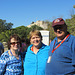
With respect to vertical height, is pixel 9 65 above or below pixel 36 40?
below

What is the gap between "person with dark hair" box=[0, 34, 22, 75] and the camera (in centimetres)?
256

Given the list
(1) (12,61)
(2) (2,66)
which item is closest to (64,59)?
(1) (12,61)

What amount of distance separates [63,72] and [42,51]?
0.79 m

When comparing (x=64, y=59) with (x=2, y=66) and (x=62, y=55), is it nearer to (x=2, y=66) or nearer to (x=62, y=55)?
(x=62, y=55)

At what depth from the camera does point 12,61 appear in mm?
2590

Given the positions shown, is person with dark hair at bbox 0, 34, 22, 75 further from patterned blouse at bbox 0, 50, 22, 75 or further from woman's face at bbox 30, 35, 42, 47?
woman's face at bbox 30, 35, 42, 47

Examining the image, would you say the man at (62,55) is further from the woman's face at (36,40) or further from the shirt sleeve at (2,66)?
the shirt sleeve at (2,66)

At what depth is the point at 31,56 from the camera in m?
→ 2.66

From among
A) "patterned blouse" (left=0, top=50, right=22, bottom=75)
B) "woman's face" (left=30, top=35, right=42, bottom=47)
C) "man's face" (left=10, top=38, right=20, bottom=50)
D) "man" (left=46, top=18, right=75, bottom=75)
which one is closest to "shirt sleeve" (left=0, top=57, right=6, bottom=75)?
"patterned blouse" (left=0, top=50, right=22, bottom=75)

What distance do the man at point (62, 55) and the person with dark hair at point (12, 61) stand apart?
2.45 ft

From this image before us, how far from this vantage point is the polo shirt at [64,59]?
6.48ft

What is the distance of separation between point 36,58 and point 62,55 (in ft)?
2.48

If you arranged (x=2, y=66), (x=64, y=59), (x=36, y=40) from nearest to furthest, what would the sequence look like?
(x=64, y=59) < (x=2, y=66) < (x=36, y=40)

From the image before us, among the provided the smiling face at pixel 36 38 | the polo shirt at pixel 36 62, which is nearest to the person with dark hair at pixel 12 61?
the polo shirt at pixel 36 62
